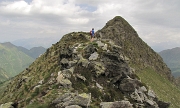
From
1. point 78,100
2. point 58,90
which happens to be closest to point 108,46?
point 58,90

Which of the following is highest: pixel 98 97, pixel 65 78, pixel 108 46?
pixel 108 46

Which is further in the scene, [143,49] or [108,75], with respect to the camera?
[143,49]

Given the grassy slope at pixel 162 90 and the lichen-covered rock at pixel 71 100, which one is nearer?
the lichen-covered rock at pixel 71 100

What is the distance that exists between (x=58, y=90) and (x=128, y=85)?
13852 mm

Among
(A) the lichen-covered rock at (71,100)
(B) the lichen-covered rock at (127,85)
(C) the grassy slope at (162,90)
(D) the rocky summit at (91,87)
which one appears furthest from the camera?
(C) the grassy slope at (162,90)

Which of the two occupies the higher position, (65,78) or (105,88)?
(65,78)

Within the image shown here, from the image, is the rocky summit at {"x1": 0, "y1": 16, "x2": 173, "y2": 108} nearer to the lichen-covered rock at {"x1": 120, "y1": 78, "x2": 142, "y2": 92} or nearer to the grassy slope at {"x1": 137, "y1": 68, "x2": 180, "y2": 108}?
the lichen-covered rock at {"x1": 120, "y1": 78, "x2": 142, "y2": 92}

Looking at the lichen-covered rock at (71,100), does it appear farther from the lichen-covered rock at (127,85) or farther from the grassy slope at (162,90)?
the grassy slope at (162,90)

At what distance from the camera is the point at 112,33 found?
140 metres

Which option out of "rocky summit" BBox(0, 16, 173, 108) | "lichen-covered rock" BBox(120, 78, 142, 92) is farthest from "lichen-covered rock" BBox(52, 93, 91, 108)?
"lichen-covered rock" BBox(120, 78, 142, 92)

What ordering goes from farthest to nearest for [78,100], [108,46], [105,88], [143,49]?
[143,49] → [108,46] → [105,88] → [78,100]

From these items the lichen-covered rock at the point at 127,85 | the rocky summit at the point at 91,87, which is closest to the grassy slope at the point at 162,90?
the rocky summit at the point at 91,87

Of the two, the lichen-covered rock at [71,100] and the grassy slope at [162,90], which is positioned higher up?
the lichen-covered rock at [71,100]

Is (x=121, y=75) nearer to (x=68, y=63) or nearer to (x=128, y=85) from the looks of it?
(x=128, y=85)
